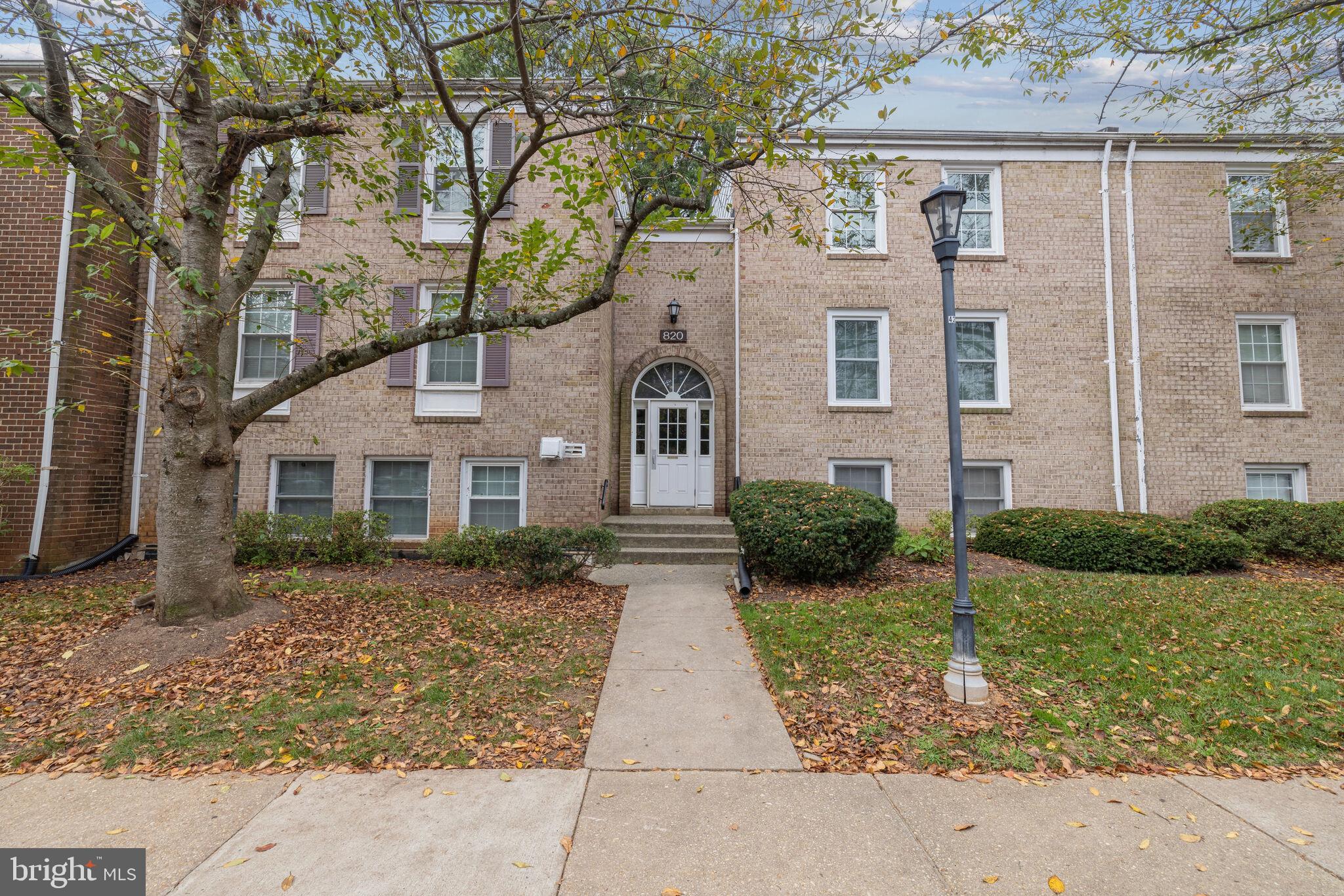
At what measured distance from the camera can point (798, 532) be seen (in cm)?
670

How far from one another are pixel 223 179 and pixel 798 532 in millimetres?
6729

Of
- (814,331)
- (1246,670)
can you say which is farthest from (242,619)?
(814,331)

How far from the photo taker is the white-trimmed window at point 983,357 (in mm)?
10398

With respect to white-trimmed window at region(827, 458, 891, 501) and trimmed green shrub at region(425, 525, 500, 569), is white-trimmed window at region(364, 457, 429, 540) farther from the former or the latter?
white-trimmed window at region(827, 458, 891, 501)

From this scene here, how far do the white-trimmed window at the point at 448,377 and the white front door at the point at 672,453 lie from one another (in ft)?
10.8

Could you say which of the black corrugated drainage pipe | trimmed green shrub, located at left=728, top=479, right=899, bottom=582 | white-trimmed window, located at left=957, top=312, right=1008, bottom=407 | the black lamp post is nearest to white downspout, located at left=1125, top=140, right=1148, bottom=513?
white-trimmed window, located at left=957, top=312, right=1008, bottom=407

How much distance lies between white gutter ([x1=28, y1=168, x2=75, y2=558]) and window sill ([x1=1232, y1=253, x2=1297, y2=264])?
61.1ft

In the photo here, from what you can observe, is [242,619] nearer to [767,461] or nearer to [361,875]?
[361,875]

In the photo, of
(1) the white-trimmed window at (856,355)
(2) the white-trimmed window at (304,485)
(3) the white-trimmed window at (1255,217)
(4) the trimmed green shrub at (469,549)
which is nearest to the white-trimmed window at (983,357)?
(1) the white-trimmed window at (856,355)

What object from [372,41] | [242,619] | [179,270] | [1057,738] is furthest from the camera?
[242,619]

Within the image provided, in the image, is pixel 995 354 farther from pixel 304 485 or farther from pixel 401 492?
pixel 304 485

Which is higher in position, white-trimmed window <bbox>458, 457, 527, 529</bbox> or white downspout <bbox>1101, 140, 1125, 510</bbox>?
white downspout <bbox>1101, 140, 1125, 510</bbox>

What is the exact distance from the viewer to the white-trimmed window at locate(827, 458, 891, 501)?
1032 cm

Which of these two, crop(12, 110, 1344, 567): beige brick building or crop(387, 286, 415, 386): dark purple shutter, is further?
crop(12, 110, 1344, 567): beige brick building
